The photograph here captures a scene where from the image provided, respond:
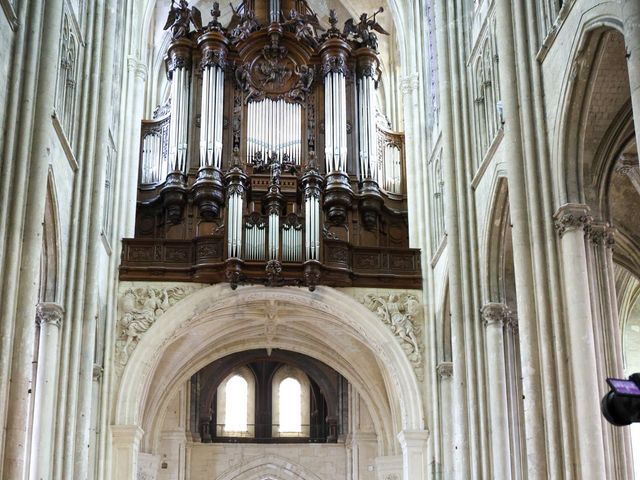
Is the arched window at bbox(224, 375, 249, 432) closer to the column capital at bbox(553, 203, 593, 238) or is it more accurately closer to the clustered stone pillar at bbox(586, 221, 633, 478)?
the clustered stone pillar at bbox(586, 221, 633, 478)

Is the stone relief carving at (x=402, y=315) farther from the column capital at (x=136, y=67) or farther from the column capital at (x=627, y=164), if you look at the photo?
the column capital at (x=136, y=67)

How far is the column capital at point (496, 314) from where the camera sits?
59.8 feet

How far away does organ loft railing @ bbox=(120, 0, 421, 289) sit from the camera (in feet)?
79.2

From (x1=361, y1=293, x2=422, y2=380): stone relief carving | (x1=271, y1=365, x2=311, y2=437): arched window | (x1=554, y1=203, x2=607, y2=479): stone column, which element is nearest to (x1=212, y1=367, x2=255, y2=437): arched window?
(x1=271, y1=365, x2=311, y2=437): arched window

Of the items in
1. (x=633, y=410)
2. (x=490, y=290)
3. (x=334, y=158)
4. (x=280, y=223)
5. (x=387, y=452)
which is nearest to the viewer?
(x=633, y=410)

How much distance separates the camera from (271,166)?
85.3 feet

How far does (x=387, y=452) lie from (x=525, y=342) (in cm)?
1453

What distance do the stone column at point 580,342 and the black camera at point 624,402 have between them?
6.35 meters

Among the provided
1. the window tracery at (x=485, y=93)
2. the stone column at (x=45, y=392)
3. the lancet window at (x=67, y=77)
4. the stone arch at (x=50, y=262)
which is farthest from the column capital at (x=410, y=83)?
the stone column at (x=45, y=392)

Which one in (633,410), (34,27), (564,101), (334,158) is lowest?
(633,410)

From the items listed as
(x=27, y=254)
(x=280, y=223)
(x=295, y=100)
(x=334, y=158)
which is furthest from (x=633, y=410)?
(x=295, y=100)

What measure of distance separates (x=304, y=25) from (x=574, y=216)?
15.8 metres

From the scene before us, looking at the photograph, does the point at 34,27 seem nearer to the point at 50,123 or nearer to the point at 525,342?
the point at 50,123

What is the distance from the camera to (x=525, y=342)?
47.6 ft
